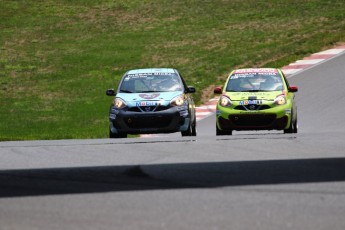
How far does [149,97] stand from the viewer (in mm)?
21219

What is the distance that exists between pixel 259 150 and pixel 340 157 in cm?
158

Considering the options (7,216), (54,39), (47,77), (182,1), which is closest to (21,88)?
(47,77)

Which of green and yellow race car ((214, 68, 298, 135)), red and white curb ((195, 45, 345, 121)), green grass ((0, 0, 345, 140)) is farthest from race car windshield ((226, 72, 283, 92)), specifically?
red and white curb ((195, 45, 345, 121))

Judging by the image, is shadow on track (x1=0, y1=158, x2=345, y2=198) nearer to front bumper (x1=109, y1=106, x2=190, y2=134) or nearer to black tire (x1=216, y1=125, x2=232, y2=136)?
front bumper (x1=109, y1=106, x2=190, y2=134)

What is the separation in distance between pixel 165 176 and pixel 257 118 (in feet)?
28.9

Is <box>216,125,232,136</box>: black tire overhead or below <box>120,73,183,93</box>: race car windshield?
below

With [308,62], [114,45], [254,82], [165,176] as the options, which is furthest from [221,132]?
[114,45]

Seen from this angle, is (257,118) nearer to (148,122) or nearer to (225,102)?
(225,102)

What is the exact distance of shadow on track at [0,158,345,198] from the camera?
39.3ft

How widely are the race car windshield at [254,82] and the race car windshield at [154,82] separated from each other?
3.68ft

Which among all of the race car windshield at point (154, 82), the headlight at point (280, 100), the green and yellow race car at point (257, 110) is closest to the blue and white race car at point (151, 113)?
the race car windshield at point (154, 82)

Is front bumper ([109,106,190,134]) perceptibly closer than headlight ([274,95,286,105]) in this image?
Yes

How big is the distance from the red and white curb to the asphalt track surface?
11.0m

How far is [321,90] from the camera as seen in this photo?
29078mm
